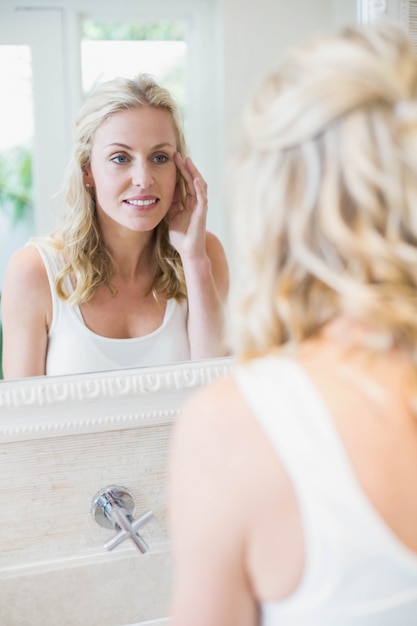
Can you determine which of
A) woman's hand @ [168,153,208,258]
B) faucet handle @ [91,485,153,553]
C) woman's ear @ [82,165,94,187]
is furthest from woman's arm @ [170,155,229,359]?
faucet handle @ [91,485,153,553]

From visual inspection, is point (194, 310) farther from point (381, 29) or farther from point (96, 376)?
point (381, 29)

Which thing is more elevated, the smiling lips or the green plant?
the green plant

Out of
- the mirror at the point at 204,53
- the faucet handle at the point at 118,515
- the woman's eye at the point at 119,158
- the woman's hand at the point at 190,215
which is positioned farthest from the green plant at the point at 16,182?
the faucet handle at the point at 118,515

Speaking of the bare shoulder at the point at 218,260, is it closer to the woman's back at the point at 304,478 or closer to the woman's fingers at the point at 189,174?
the woman's fingers at the point at 189,174

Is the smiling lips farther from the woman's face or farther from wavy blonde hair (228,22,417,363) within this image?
wavy blonde hair (228,22,417,363)

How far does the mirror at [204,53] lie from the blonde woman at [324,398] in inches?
22.4

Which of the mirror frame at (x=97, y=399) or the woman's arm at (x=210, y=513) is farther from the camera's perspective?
the mirror frame at (x=97, y=399)

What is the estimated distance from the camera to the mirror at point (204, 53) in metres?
1.11

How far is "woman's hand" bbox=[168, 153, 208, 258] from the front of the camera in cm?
120

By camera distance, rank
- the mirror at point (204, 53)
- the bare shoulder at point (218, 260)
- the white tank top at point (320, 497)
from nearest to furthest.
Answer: the white tank top at point (320, 497)
the mirror at point (204, 53)
the bare shoulder at point (218, 260)

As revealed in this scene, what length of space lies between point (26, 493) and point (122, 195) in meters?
0.50

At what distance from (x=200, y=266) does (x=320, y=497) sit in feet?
2.32

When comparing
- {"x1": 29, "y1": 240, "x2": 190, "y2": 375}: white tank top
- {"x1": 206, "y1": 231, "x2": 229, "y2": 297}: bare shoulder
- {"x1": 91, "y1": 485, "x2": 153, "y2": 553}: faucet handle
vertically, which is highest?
{"x1": 206, "y1": 231, "x2": 229, "y2": 297}: bare shoulder

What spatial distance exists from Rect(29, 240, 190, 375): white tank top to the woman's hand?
0.31 feet
